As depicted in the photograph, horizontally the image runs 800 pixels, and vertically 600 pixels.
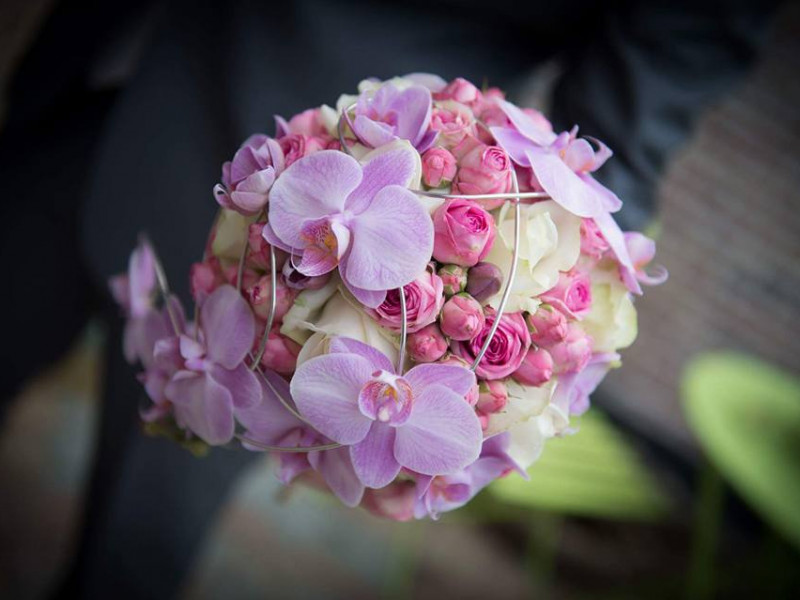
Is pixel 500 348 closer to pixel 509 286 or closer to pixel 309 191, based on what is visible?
pixel 509 286

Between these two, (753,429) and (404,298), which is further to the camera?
(753,429)

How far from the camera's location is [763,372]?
5.76 ft

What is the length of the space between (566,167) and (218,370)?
0.80 feet

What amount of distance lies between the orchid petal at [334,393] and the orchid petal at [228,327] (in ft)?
0.19

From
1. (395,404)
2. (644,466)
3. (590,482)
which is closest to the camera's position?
(395,404)

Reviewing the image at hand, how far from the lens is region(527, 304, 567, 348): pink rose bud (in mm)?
406

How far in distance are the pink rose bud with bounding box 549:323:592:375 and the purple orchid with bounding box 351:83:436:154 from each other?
14cm

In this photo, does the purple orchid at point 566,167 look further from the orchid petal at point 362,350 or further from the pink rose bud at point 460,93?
the orchid petal at point 362,350

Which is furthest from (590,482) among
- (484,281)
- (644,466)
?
(484,281)

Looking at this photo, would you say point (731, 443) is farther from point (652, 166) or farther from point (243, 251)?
point (243, 251)

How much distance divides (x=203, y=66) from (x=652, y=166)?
23.8 inches

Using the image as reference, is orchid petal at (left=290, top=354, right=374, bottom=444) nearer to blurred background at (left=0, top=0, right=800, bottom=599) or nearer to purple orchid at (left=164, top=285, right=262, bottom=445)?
purple orchid at (left=164, top=285, right=262, bottom=445)

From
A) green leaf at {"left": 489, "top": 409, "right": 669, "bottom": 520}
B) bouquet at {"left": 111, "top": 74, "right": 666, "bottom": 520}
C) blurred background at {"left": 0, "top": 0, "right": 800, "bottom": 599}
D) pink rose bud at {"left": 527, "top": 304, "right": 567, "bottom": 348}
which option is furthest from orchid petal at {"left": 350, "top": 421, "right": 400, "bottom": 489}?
blurred background at {"left": 0, "top": 0, "right": 800, "bottom": 599}

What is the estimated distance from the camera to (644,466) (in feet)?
5.19
